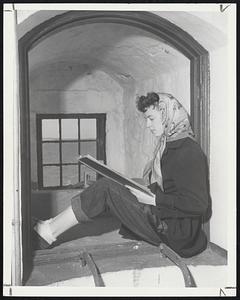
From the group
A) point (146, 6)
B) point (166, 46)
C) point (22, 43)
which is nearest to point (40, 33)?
point (22, 43)

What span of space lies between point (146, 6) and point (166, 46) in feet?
3.16

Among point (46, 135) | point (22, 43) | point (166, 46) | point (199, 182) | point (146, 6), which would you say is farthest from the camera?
point (46, 135)

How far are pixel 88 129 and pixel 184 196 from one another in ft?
8.33

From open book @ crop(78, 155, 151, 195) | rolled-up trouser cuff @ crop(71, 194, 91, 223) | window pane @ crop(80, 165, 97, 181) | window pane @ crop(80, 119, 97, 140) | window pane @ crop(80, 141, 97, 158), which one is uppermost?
window pane @ crop(80, 119, 97, 140)

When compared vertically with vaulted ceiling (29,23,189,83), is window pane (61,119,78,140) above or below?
below

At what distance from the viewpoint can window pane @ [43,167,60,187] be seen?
487 centimetres

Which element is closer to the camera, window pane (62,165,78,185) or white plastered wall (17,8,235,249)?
white plastered wall (17,8,235,249)

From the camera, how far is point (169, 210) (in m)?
2.70

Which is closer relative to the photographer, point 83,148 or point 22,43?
point 22,43

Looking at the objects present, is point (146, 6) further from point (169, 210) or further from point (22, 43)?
point (169, 210)

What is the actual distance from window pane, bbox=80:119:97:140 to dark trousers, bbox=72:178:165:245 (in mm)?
2268

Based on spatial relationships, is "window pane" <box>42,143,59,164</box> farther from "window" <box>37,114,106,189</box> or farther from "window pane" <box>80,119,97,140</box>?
"window pane" <box>80,119,97,140</box>

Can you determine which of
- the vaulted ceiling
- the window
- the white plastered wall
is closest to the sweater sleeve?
the white plastered wall

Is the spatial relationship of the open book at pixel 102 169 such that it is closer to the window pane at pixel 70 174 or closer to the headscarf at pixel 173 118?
the headscarf at pixel 173 118
